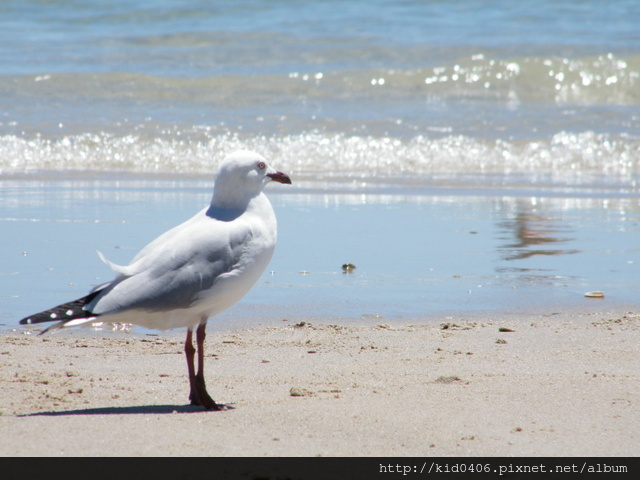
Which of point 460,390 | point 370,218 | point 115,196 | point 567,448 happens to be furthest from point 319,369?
point 115,196

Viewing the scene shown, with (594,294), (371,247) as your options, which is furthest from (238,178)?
(371,247)

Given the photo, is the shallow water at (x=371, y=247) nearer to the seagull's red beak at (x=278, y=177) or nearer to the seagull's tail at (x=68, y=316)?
the seagull's red beak at (x=278, y=177)

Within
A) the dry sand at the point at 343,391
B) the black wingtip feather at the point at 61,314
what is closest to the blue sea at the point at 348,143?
the dry sand at the point at 343,391

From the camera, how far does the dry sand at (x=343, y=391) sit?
9.61 feet

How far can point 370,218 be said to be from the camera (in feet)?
26.0

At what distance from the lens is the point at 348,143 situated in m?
12.6

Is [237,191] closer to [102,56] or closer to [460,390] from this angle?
[460,390]

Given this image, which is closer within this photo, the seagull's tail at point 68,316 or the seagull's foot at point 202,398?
the seagull's tail at point 68,316

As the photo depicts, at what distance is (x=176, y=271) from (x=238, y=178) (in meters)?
0.52

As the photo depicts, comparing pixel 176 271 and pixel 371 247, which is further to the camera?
pixel 371 247

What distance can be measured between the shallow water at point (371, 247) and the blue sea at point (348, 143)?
0.03 m

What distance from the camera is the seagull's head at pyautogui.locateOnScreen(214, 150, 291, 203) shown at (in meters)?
3.68

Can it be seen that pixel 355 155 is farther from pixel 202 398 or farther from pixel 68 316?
pixel 68 316

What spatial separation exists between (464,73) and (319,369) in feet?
48.0
